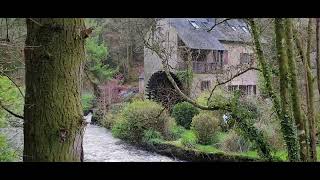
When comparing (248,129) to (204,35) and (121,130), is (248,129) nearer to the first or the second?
(121,130)

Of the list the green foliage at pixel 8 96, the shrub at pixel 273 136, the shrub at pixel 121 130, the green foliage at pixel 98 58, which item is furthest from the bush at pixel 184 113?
the green foliage at pixel 8 96

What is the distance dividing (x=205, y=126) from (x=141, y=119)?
261 centimetres

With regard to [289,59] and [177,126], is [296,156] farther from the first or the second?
[177,126]

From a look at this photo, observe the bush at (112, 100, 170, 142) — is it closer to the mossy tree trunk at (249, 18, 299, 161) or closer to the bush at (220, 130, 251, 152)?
the bush at (220, 130, 251, 152)

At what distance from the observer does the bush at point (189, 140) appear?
15.0 metres

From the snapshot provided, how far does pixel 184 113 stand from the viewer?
18.0 m

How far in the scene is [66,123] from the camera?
2.35 m

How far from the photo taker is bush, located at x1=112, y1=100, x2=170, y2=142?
16.2 meters

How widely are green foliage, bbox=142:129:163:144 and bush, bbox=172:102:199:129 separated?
1.96m

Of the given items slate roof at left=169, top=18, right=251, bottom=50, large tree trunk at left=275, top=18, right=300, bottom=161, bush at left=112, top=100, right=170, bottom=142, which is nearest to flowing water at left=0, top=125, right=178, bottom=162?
bush at left=112, top=100, right=170, bottom=142

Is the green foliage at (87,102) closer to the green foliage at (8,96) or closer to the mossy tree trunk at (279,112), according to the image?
the green foliage at (8,96)

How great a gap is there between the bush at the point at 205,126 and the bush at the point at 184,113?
1966 mm
